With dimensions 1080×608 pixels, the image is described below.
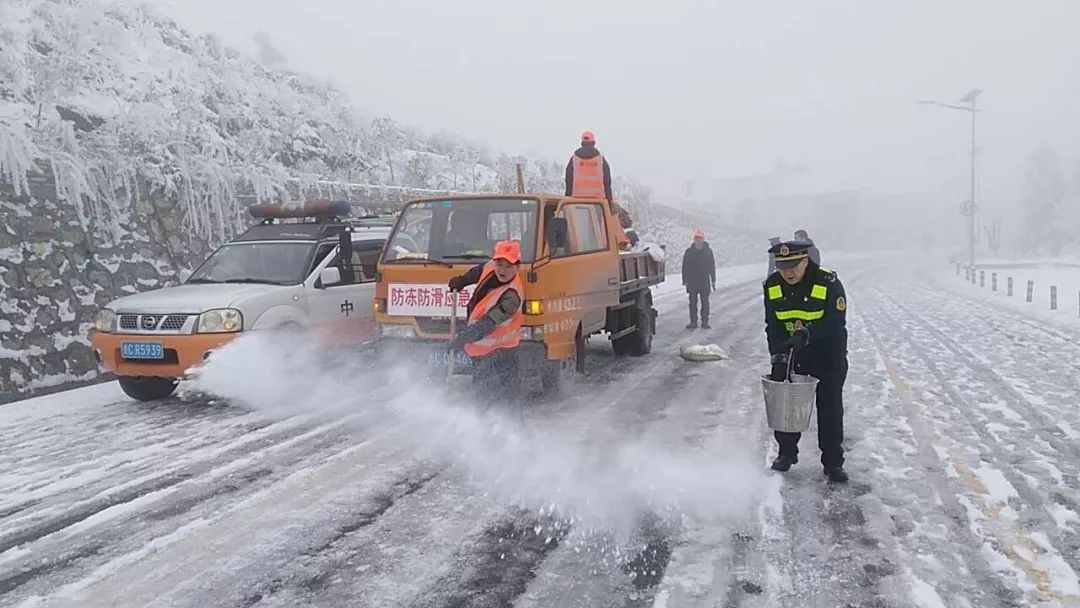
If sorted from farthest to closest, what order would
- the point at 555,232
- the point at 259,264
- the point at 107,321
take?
the point at 259,264, the point at 107,321, the point at 555,232

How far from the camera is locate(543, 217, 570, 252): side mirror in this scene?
7.50m

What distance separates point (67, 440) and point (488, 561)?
4553 mm

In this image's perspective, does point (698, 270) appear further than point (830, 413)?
Yes

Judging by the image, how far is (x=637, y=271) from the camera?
1052 cm

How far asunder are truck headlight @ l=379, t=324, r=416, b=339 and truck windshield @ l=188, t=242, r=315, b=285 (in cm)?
144

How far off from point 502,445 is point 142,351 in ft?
12.6

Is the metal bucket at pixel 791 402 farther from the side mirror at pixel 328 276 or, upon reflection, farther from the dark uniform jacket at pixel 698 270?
the dark uniform jacket at pixel 698 270

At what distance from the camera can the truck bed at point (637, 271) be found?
9695mm

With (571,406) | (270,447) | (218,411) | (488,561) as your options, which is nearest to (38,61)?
(218,411)

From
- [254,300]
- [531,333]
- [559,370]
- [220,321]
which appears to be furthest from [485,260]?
[220,321]

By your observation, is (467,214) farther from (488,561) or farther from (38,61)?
(38,61)

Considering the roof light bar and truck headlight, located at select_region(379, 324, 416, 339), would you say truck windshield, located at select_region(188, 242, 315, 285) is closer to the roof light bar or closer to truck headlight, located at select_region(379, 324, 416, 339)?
the roof light bar

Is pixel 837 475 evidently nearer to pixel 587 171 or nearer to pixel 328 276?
pixel 328 276

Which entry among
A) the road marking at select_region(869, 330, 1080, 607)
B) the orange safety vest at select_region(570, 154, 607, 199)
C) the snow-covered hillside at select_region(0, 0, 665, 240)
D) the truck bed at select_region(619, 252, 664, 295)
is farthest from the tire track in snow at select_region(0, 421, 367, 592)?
the snow-covered hillside at select_region(0, 0, 665, 240)
